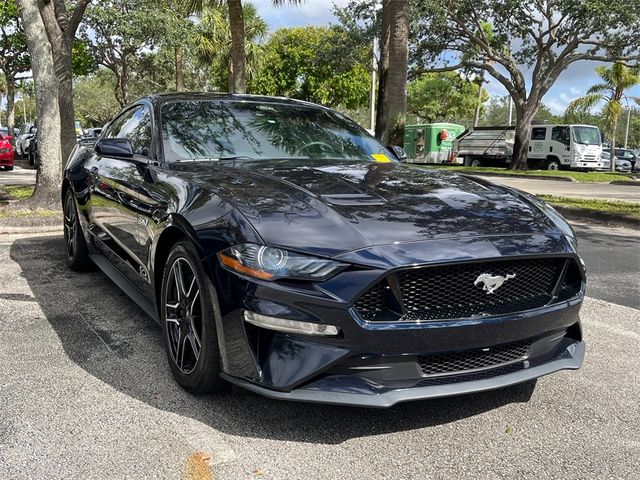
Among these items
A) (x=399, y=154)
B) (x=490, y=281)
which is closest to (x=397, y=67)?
(x=399, y=154)

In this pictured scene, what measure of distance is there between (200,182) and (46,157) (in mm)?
6841

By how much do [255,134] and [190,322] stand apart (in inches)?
59.2

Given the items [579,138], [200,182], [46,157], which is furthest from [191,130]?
[579,138]

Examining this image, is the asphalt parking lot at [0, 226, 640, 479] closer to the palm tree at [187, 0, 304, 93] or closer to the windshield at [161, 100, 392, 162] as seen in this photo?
the windshield at [161, 100, 392, 162]

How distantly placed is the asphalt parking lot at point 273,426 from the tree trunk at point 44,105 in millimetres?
5726

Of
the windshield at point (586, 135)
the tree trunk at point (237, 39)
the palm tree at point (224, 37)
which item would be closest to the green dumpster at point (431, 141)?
the windshield at point (586, 135)

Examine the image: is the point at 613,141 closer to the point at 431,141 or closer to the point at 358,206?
the point at 431,141

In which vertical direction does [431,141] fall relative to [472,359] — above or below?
above

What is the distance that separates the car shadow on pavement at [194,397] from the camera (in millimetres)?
2693

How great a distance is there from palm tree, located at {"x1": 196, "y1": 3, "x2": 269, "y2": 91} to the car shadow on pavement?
20.4 m

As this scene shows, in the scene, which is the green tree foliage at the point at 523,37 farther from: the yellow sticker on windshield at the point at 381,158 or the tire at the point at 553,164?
the yellow sticker on windshield at the point at 381,158

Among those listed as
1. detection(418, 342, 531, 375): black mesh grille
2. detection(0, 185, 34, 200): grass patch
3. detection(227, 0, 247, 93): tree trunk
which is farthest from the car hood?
detection(227, 0, 247, 93): tree trunk

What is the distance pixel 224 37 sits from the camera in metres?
25.7

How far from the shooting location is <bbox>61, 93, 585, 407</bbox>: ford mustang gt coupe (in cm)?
237
